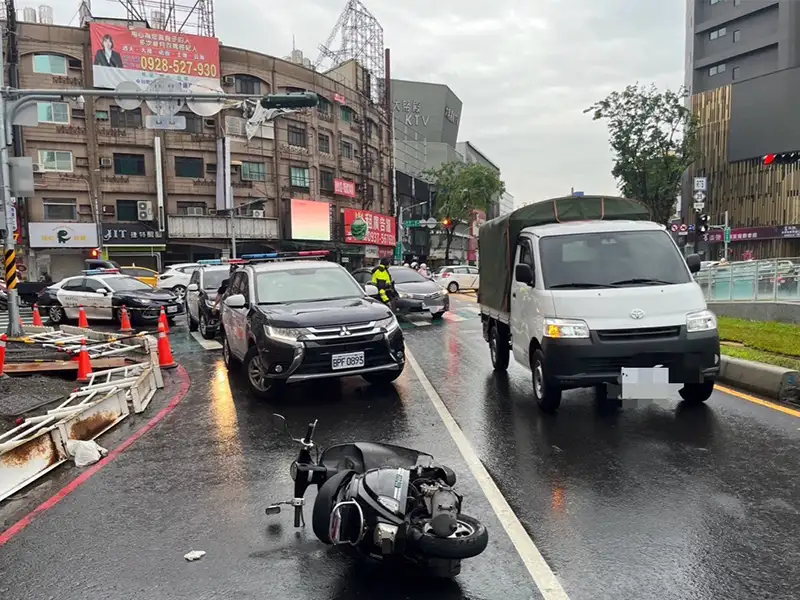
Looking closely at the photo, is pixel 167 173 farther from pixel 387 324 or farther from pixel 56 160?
pixel 387 324

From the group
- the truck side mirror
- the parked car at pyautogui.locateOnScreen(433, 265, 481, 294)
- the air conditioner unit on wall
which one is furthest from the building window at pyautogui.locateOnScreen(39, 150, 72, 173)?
the truck side mirror

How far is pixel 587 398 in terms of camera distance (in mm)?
7773

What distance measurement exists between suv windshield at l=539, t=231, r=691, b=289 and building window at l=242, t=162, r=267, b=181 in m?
41.7

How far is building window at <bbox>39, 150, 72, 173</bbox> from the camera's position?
40.5 metres

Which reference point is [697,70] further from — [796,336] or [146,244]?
[796,336]

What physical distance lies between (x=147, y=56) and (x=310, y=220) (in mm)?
15405

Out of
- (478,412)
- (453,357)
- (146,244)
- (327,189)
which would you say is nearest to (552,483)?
(478,412)

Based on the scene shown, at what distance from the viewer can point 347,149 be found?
56.9m

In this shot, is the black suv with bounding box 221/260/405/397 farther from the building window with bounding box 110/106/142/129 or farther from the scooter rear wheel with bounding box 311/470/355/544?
the building window with bounding box 110/106/142/129

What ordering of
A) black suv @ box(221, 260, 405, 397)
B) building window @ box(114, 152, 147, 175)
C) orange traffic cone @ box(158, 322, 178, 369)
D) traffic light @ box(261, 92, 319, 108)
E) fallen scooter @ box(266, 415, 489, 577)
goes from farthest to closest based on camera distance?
building window @ box(114, 152, 147, 175)
traffic light @ box(261, 92, 319, 108)
orange traffic cone @ box(158, 322, 178, 369)
black suv @ box(221, 260, 405, 397)
fallen scooter @ box(266, 415, 489, 577)

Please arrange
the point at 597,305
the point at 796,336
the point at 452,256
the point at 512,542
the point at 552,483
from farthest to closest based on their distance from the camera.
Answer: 1. the point at 452,256
2. the point at 796,336
3. the point at 597,305
4. the point at 552,483
5. the point at 512,542

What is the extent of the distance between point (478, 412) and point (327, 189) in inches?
1870

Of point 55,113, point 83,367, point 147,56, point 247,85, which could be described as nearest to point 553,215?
point 83,367

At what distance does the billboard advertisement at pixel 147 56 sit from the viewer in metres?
40.7
